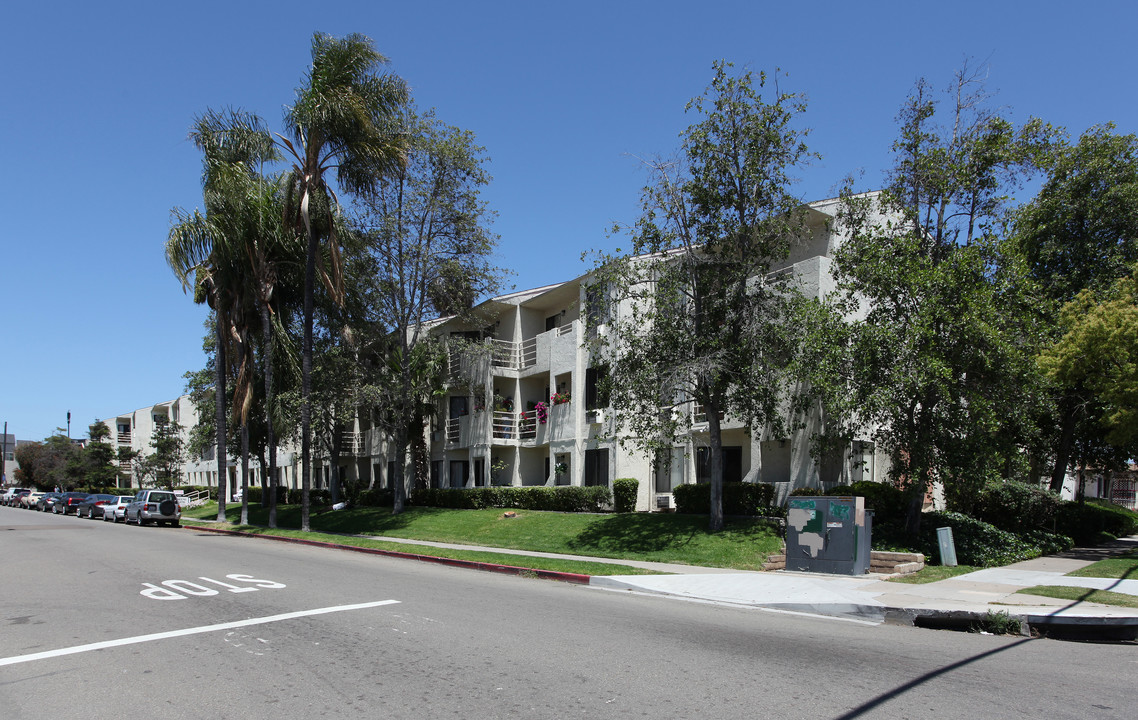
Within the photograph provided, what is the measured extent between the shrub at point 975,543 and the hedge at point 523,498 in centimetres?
1052

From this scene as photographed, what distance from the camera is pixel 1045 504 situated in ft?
70.6

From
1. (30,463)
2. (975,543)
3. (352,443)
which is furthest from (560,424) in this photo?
(30,463)

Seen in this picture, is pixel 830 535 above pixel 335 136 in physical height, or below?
below

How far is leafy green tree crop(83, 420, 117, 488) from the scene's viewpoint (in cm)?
6794

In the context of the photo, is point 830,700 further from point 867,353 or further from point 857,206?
point 857,206

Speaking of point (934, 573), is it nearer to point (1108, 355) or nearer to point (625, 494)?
point (1108, 355)

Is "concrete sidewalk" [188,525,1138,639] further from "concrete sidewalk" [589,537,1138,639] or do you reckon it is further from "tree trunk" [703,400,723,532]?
"tree trunk" [703,400,723,532]

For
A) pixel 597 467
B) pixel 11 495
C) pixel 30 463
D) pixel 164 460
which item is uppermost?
pixel 597 467

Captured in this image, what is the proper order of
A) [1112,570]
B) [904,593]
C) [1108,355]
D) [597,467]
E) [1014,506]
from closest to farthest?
1. [904,593]
2. [1112,570]
3. [1108,355]
4. [1014,506]
5. [597,467]

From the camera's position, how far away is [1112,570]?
50.3ft

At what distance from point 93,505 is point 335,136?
1135 inches

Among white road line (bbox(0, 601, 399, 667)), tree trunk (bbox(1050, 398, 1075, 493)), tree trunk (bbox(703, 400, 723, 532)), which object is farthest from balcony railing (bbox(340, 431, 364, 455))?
white road line (bbox(0, 601, 399, 667))

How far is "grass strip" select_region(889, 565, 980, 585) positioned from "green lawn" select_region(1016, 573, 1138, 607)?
1832 mm

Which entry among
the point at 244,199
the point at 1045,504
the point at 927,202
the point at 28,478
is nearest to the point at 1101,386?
the point at 1045,504
